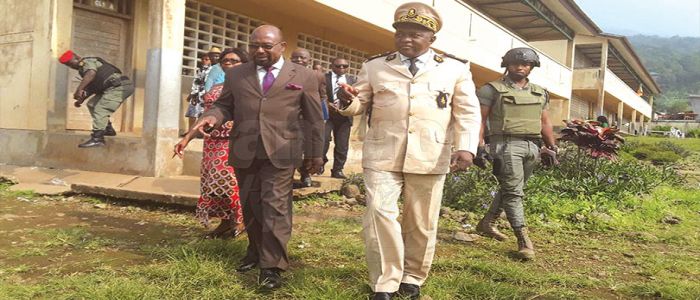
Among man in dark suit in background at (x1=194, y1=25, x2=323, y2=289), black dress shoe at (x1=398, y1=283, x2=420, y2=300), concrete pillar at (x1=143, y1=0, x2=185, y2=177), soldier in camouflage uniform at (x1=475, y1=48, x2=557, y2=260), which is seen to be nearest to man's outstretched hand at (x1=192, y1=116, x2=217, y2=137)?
man in dark suit in background at (x1=194, y1=25, x2=323, y2=289)

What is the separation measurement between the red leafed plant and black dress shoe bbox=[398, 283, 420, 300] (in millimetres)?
4293

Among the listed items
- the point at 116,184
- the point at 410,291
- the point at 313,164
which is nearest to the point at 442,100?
the point at 313,164

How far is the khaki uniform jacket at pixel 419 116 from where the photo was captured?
112 inches

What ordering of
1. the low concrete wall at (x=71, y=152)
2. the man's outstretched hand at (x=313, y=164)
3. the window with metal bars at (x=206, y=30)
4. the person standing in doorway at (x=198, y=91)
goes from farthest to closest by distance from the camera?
the window with metal bars at (x=206, y=30) → the person standing in doorway at (x=198, y=91) → the low concrete wall at (x=71, y=152) → the man's outstretched hand at (x=313, y=164)

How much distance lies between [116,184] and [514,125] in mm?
4507

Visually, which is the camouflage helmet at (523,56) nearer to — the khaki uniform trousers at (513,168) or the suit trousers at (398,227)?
the khaki uniform trousers at (513,168)

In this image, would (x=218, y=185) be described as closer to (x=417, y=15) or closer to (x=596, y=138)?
(x=417, y=15)

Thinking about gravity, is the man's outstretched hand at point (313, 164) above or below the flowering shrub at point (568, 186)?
above

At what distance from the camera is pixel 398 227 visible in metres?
2.77

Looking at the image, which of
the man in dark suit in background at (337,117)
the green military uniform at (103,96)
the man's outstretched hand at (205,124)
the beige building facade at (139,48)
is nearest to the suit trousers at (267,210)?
the man's outstretched hand at (205,124)

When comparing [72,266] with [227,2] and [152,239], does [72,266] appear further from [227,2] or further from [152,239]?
[227,2]

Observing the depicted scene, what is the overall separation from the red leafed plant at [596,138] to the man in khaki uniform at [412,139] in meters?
4.01

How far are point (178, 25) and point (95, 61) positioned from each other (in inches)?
48.7

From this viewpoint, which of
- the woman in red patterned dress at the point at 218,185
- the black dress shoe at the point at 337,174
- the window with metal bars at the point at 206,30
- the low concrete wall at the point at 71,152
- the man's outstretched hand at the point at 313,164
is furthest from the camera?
the window with metal bars at the point at 206,30
